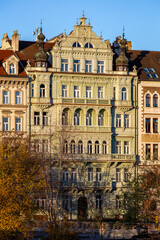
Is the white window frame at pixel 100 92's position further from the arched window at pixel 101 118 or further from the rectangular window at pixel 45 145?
the rectangular window at pixel 45 145

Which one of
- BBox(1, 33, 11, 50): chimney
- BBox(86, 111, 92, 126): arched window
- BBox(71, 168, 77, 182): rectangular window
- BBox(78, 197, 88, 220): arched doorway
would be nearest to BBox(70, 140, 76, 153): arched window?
BBox(71, 168, 77, 182): rectangular window

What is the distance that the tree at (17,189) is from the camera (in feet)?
234

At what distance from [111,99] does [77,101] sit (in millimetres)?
4217

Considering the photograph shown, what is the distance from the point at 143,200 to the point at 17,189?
16.9 m

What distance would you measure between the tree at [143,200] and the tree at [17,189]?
1017cm

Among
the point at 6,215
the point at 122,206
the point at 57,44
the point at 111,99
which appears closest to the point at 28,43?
the point at 57,44

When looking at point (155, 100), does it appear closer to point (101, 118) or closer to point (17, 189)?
point (101, 118)

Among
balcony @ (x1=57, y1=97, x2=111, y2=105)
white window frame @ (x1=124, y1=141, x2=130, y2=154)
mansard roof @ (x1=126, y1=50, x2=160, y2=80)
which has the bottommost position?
white window frame @ (x1=124, y1=141, x2=130, y2=154)

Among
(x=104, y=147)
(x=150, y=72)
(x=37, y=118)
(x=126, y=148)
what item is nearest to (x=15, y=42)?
(x=37, y=118)

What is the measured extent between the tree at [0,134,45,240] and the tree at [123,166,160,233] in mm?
10166

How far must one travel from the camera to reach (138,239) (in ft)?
265

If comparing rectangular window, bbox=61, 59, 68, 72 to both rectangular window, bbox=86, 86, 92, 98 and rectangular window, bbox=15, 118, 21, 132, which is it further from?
rectangular window, bbox=15, 118, 21, 132

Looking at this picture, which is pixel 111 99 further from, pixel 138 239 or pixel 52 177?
pixel 138 239

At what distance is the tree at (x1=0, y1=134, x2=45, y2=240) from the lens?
71387 millimetres
